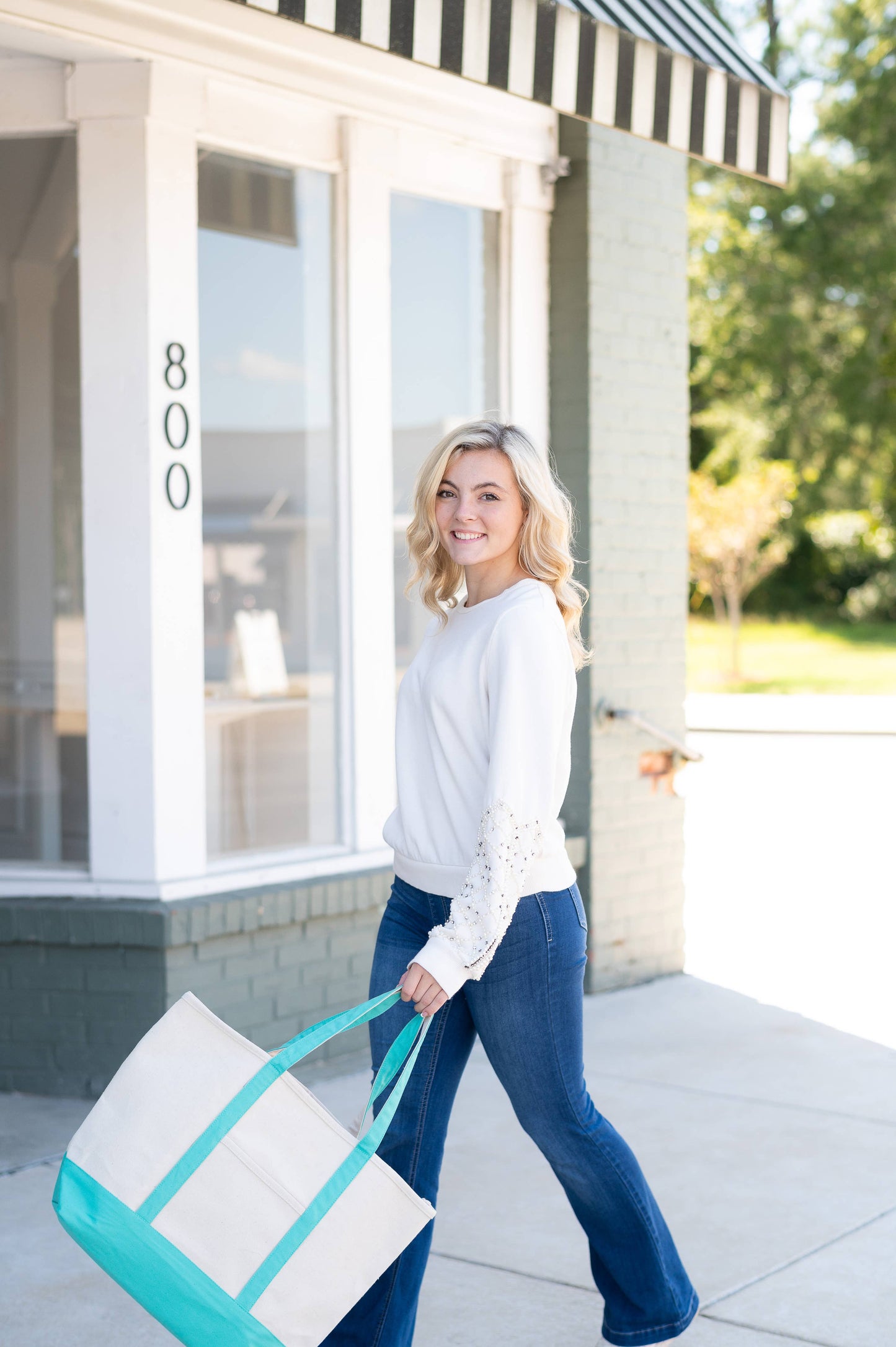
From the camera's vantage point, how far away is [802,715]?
769 inches

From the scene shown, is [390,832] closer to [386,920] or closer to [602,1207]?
[386,920]

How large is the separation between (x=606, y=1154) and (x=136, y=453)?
107 inches

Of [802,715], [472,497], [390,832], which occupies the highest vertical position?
[472,497]

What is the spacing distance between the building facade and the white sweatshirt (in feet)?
6.01

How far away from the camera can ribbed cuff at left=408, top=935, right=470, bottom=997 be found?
2.52 m

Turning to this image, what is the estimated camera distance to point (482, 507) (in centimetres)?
277

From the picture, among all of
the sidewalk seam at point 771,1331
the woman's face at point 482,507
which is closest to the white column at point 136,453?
the woman's face at point 482,507

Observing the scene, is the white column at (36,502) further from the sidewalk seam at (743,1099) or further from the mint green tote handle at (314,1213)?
the mint green tote handle at (314,1213)

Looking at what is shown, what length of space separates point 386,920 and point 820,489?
25398 mm

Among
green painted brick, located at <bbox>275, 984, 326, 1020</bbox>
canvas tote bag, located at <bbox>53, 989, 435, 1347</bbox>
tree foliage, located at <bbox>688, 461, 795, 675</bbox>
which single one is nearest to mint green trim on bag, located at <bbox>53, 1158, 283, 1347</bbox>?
canvas tote bag, located at <bbox>53, 989, 435, 1347</bbox>

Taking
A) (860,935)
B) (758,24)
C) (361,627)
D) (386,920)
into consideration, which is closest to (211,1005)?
(361,627)

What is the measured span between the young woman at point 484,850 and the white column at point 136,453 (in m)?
1.96

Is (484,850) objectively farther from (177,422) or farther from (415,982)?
(177,422)

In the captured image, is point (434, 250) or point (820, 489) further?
point (820, 489)
